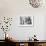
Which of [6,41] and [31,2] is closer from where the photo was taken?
[6,41]

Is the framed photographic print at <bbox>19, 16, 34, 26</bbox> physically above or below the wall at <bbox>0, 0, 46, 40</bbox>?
below

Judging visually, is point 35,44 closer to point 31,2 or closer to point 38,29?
point 38,29

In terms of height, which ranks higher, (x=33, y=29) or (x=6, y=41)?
(x=33, y=29)

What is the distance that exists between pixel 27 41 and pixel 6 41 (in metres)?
0.33

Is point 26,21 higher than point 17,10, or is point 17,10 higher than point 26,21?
point 17,10

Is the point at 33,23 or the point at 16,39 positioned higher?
the point at 33,23

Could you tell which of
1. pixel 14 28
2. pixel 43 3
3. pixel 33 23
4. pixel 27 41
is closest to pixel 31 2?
pixel 43 3

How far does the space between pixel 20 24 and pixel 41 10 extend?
0.43 metres

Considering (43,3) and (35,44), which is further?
(43,3)

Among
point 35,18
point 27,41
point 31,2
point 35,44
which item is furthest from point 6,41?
point 31,2

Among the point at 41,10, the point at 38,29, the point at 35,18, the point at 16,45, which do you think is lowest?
the point at 16,45

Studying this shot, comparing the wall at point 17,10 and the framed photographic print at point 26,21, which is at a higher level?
the wall at point 17,10

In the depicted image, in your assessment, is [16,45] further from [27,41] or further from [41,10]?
[41,10]

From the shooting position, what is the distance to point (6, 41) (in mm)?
1956
